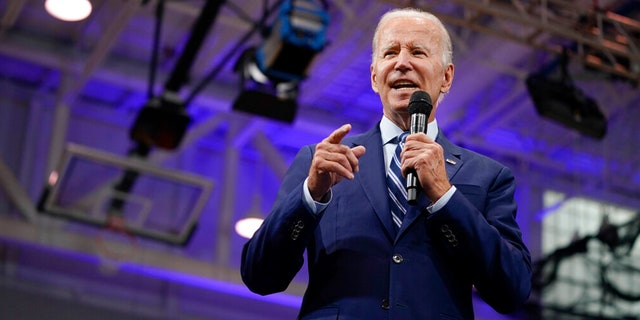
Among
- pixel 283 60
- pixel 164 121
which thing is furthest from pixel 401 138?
pixel 164 121

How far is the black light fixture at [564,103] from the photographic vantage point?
884 centimetres

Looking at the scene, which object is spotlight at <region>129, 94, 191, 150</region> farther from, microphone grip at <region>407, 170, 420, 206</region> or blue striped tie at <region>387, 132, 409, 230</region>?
microphone grip at <region>407, 170, 420, 206</region>

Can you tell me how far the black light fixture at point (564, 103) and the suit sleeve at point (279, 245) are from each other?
21.8 feet

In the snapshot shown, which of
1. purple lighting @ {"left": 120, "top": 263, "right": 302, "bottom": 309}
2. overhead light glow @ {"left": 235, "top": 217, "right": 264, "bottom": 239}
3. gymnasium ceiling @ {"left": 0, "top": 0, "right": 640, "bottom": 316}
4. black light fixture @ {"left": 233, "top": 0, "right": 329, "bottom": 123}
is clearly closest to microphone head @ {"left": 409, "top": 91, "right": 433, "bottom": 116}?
black light fixture @ {"left": 233, "top": 0, "right": 329, "bottom": 123}

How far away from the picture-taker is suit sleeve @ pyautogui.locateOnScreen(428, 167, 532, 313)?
2.26 metres

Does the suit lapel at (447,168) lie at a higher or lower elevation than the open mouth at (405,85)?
lower

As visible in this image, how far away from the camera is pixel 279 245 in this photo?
233 centimetres

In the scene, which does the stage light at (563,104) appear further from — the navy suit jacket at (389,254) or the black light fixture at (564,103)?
the navy suit jacket at (389,254)

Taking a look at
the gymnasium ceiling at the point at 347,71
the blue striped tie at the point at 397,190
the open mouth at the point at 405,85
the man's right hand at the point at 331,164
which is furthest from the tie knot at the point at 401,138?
the gymnasium ceiling at the point at 347,71

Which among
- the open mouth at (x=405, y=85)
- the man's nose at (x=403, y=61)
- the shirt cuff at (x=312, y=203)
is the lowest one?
the shirt cuff at (x=312, y=203)

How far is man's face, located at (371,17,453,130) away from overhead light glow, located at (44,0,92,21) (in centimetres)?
569

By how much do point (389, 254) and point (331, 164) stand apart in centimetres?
24

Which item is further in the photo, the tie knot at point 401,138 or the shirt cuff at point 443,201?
the tie knot at point 401,138

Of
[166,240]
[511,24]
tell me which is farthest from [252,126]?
[511,24]
